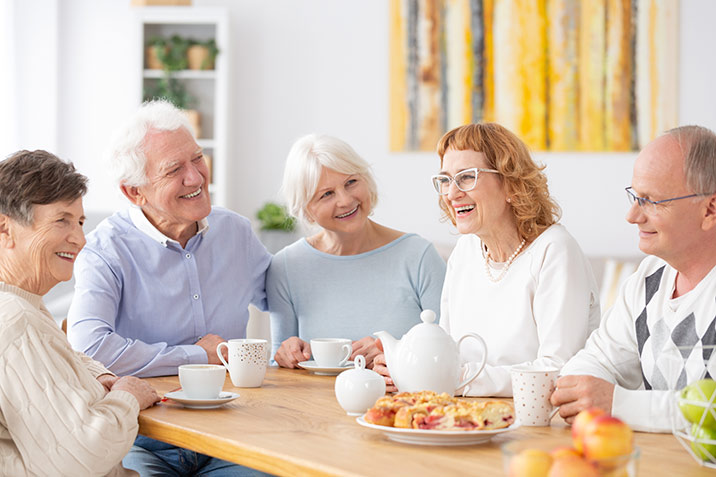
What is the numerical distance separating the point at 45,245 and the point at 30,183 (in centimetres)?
12

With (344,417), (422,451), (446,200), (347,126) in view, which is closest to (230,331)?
(446,200)

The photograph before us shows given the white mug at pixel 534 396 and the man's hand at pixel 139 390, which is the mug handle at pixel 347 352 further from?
the white mug at pixel 534 396

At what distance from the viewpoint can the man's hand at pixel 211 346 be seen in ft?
6.79

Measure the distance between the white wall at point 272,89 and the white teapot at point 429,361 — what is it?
3111 mm

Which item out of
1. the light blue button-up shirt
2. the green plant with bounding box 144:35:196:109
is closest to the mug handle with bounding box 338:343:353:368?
the light blue button-up shirt

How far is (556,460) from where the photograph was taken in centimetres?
86

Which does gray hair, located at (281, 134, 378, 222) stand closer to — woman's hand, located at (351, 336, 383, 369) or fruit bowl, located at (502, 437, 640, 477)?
woman's hand, located at (351, 336, 383, 369)

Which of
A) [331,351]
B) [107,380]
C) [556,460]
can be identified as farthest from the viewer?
[331,351]

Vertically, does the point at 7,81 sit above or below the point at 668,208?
above

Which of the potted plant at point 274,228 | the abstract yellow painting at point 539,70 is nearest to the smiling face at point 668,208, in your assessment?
the abstract yellow painting at point 539,70

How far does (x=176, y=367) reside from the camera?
2.05 meters

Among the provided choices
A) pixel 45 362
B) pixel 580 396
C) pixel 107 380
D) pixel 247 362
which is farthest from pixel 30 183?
pixel 580 396

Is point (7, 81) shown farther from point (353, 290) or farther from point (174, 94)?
point (353, 290)

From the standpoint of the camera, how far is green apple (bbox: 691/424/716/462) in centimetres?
114
